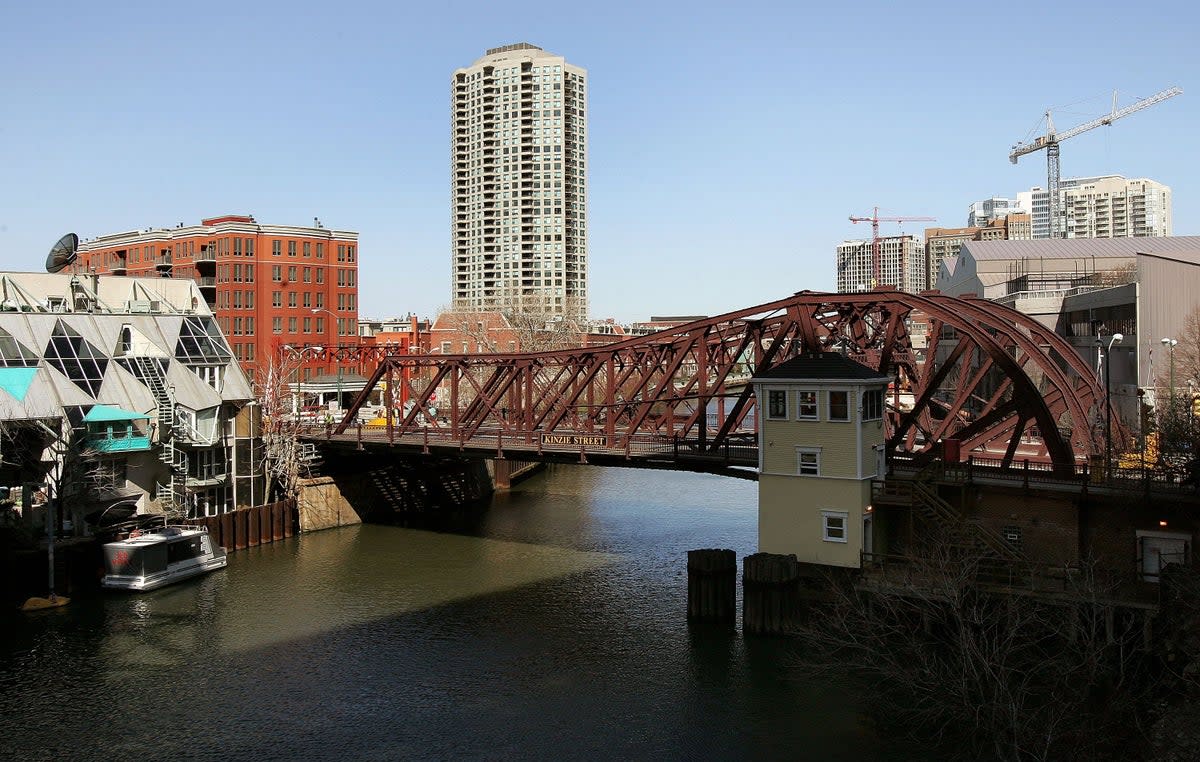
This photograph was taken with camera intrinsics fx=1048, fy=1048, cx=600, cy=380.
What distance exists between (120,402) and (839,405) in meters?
37.5

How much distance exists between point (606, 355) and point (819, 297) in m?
12.4

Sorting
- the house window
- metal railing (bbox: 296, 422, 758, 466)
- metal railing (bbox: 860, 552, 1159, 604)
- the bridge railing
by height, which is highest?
metal railing (bbox: 296, 422, 758, 466)

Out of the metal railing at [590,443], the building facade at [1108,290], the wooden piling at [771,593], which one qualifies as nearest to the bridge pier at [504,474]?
the metal railing at [590,443]

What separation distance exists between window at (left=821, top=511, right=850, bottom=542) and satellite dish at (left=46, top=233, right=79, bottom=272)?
48.9 m

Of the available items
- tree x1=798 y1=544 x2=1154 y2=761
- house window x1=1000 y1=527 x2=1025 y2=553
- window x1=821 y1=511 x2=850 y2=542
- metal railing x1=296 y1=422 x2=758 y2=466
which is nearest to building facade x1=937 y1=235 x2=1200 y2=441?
house window x1=1000 y1=527 x2=1025 y2=553

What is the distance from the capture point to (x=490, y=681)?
121 ft

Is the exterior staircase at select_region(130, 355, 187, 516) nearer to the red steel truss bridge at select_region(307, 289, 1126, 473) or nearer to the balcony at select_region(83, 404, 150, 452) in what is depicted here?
the balcony at select_region(83, 404, 150, 452)

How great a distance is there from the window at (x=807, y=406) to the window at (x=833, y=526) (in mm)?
3867

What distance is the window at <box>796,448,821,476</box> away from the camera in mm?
41500

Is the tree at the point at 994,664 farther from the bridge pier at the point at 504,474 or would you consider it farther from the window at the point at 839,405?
the bridge pier at the point at 504,474

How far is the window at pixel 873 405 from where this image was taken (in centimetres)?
4122

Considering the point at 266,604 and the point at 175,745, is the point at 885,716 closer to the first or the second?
the point at 175,745

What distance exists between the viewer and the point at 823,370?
4172 cm

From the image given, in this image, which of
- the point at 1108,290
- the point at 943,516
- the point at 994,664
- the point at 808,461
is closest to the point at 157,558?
the point at 808,461
